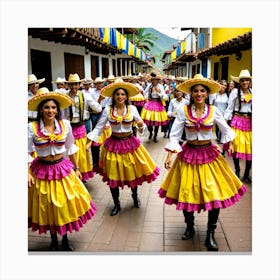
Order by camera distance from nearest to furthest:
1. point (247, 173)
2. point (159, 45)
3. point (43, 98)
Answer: point (43, 98)
point (247, 173)
point (159, 45)

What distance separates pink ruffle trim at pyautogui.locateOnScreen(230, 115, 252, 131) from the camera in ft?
16.0

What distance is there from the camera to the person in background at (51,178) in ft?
9.66

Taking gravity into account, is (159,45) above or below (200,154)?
above

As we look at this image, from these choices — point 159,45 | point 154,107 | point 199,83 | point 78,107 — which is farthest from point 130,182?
point 159,45

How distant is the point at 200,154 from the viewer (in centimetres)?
314

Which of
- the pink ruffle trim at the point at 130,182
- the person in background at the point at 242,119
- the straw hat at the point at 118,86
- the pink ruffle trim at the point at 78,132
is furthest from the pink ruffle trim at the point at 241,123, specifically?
the pink ruffle trim at the point at 78,132

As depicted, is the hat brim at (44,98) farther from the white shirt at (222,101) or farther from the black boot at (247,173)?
the white shirt at (222,101)

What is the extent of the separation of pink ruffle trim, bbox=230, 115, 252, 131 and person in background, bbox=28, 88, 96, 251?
9.04 ft

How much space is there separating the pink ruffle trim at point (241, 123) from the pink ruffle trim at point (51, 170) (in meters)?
2.81

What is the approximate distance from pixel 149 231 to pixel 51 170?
1.31 meters

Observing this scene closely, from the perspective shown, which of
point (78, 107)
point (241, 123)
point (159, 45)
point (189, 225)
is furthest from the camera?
point (159, 45)

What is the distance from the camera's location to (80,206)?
306 cm

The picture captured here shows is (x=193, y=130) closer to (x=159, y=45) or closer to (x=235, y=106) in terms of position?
(x=235, y=106)
